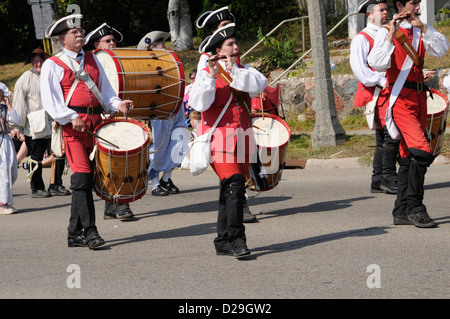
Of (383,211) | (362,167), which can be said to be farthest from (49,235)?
(362,167)

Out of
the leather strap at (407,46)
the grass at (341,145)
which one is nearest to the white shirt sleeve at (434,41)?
the leather strap at (407,46)

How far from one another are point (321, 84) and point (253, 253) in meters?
7.15

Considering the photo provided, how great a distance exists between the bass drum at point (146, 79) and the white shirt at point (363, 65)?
2.04 meters

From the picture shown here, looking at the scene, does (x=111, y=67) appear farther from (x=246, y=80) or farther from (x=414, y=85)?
(x=414, y=85)

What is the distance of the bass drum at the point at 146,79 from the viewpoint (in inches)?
351

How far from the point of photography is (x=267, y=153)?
7883mm

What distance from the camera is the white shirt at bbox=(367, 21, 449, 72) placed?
6984 millimetres

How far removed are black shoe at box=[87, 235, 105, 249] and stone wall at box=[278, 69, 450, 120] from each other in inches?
378

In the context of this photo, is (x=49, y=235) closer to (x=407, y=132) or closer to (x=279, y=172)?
(x=279, y=172)

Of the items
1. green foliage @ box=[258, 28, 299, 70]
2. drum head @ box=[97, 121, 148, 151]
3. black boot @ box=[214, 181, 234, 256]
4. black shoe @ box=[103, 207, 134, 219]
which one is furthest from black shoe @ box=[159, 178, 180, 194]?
green foliage @ box=[258, 28, 299, 70]

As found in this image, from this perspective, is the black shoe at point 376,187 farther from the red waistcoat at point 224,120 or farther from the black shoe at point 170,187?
the red waistcoat at point 224,120

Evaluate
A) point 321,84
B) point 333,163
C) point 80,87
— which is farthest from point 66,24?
point 321,84

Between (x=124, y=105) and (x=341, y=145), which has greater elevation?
(x=124, y=105)
